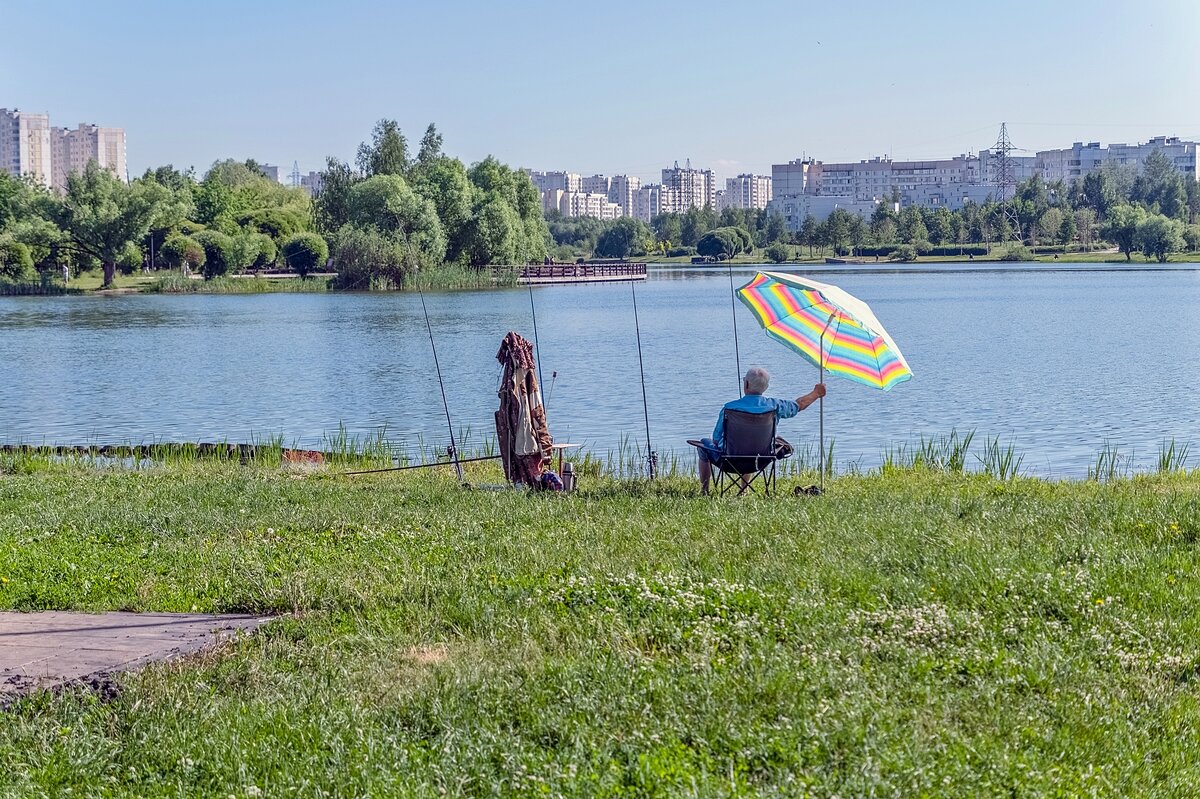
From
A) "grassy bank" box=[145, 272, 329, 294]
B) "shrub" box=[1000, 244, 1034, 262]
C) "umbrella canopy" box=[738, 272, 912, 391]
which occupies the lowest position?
"umbrella canopy" box=[738, 272, 912, 391]

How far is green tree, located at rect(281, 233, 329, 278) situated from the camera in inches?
3401

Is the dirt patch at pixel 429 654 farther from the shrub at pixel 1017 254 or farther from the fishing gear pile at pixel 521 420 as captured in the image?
the shrub at pixel 1017 254

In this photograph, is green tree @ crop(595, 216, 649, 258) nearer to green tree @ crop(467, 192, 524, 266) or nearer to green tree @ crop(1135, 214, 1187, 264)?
green tree @ crop(1135, 214, 1187, 264)

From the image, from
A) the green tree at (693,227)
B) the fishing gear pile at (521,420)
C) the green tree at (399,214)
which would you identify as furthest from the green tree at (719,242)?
the fishing gear pile at (521,420)

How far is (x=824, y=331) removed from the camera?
10.7 m

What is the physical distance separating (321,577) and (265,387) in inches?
918

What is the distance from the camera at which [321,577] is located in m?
6.99

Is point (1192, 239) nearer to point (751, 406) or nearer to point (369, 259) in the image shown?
point (369, 259)

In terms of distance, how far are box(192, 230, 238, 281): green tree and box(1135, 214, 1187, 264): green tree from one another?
8797 cm

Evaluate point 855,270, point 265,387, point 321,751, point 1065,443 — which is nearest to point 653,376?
point 265,387

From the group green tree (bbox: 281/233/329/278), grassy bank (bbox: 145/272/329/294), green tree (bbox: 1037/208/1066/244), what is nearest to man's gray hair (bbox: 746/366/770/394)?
grassy bank (bbox: 145/272/329/294)

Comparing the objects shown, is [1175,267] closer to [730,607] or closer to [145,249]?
[145,249]

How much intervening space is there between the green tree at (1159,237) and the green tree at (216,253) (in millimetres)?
87974

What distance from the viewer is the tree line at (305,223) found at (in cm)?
7581
